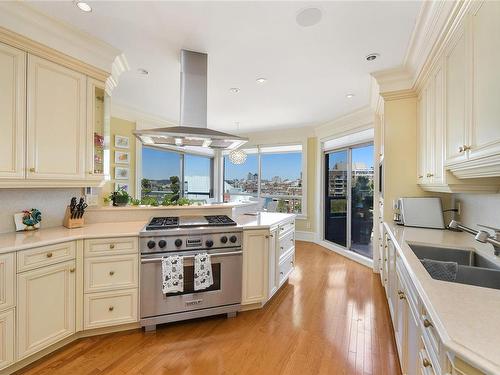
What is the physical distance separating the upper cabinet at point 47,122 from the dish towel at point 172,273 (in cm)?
108

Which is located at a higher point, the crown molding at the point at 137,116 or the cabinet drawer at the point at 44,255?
the crown molding at the point at 137,116

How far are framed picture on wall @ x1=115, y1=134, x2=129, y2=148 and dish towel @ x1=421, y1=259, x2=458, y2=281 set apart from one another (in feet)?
14.6

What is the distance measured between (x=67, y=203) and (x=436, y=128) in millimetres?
3482

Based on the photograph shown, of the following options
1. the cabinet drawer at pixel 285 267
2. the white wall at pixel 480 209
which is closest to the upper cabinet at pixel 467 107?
the white wall at pixel 480 209

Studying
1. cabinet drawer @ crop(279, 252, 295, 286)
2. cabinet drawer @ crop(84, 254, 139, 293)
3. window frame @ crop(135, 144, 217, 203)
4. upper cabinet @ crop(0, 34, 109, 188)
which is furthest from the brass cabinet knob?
window frame @ crop(135, 144, 217, 203)

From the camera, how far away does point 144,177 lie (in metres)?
4.91

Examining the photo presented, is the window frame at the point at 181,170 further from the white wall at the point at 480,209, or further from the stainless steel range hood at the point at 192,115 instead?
the white wall at the point at 480,209

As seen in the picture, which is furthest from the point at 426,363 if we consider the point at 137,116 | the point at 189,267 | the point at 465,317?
the point at 137,116

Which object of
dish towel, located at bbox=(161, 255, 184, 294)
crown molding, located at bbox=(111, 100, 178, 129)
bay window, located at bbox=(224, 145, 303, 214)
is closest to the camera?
dish towel, located at bbox=(161, 255, 184, 294)

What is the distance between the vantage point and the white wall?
1772 millimetres

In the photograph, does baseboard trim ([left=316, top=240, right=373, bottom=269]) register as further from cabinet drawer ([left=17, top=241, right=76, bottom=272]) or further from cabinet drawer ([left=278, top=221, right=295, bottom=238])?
cabinet drawer ([left=17, top=241, right=76, bottom=272])

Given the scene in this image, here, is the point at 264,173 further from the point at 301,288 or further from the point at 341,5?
the point at 341,5

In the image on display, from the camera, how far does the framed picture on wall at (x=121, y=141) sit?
4160mm

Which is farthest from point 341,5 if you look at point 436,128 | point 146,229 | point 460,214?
point 146,229
